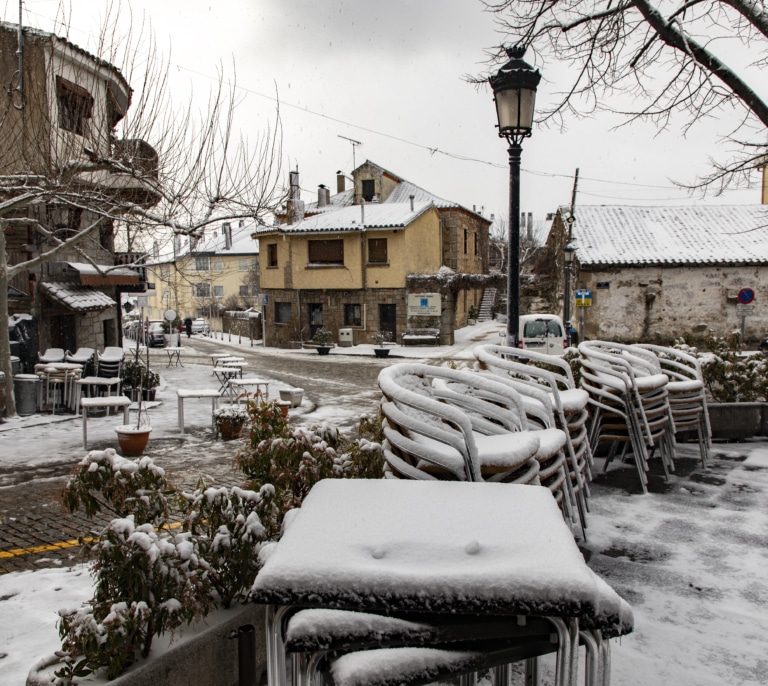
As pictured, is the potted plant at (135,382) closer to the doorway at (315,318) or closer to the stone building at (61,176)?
the stone building at (61,176)

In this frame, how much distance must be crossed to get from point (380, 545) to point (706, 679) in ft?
6.26

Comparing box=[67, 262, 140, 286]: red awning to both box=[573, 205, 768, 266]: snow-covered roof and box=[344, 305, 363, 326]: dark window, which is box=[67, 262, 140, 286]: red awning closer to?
box=[344, 305, 363, 326]: dark window

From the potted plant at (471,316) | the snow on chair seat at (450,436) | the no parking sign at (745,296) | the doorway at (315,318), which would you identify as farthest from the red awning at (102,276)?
the potted plant at (471,316)

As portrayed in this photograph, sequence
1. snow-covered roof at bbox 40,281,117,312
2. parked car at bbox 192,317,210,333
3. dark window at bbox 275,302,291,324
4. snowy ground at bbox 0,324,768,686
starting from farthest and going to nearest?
parked car at bbox 192,317,210,333 → dark window at bbox 275,302,291,324 → snow-covered roof at bbox 40,281,117,312 → snowy ground at bbox 0,324,768,686

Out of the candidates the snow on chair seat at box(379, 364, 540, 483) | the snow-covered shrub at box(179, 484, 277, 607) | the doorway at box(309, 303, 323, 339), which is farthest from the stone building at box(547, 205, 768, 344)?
the snow-covered shrub at box(179, 484, 277, 607)

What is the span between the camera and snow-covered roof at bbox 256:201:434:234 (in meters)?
27.7

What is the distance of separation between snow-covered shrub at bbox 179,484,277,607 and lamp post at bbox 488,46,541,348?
3647 millimetres

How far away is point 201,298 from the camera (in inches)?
2069

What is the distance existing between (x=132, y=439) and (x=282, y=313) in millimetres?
22901

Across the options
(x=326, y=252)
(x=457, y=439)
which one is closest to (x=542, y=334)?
(x=326, y=252)

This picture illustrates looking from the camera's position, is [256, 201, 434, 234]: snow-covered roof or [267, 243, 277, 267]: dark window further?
[267, 243, 277, 267]: dark window

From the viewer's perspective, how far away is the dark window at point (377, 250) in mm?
27984

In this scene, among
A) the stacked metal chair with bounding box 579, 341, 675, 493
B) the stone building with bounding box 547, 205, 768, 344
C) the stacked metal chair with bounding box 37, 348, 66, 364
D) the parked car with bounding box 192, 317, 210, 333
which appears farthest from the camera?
the parked car with bounding box 192, 317, 210, 333

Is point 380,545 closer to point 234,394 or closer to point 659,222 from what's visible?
point 234,394
